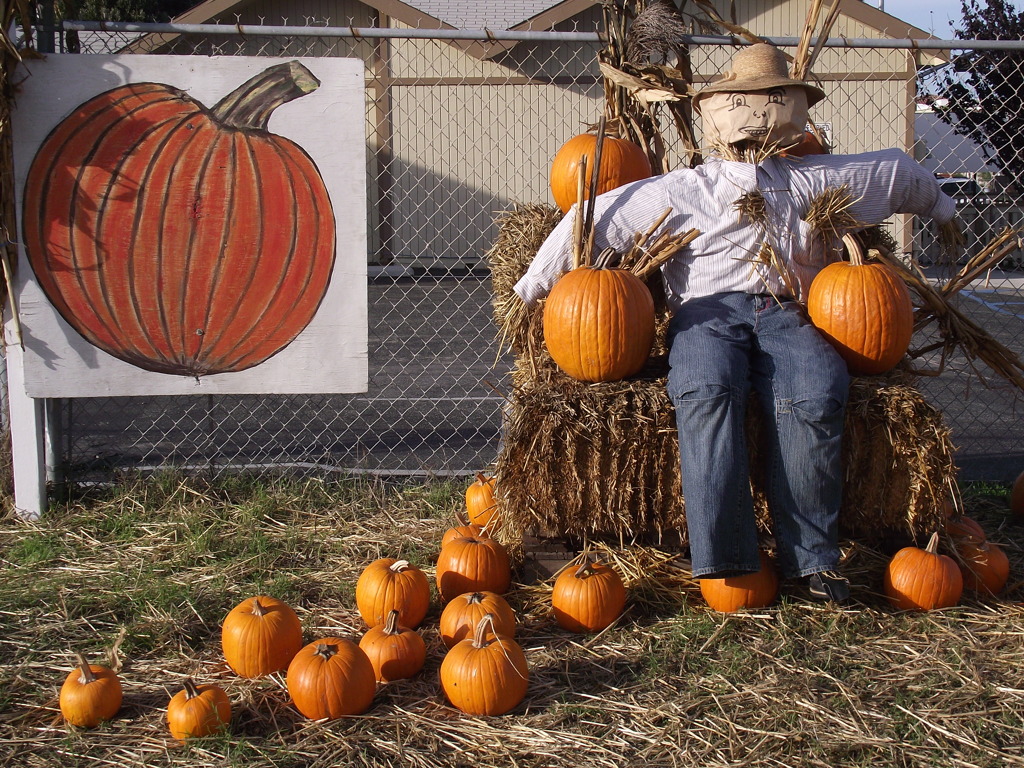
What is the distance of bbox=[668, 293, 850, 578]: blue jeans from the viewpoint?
299 centimetres

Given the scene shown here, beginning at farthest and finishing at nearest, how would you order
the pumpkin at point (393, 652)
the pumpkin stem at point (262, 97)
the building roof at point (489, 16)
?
the building roof at point (489, 16), the pumpkin stem at point (262, 97), the pumpkin at point (393, 652)

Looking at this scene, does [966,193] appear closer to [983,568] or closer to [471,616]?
[983,568]

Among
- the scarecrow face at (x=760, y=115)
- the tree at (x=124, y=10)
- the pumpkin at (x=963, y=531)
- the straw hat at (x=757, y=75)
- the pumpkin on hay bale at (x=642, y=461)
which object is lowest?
the pumpkin at (x=963, y=531)

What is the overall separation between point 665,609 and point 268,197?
2.53 meters

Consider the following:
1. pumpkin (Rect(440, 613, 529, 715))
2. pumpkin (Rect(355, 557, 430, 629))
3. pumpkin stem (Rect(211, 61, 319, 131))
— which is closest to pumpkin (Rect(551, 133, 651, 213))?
pumpkin stem (Rect(211, 61, 319, 131))

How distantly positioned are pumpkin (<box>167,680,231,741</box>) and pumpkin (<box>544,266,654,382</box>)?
1595 millimetres

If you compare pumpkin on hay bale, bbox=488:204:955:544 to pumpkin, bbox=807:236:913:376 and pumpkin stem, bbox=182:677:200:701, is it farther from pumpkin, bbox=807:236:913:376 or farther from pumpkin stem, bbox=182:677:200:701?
pumpkin stem, bbox=182:677:200:701

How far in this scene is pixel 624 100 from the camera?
13.6 feet

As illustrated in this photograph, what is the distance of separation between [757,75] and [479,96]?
10583mm

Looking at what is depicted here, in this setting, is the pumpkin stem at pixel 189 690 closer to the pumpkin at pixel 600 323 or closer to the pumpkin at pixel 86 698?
the pumpkin at pixel 86 698

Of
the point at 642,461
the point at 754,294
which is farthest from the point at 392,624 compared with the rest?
the point at 754,294

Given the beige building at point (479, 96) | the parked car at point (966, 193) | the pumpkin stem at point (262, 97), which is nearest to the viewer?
the pumpkin stem at point (262, 97)

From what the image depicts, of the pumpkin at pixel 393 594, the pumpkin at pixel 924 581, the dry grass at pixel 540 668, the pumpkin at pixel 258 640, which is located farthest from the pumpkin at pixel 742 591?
the pumpkin at pixel 258 640

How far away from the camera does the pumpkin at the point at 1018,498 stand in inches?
164
